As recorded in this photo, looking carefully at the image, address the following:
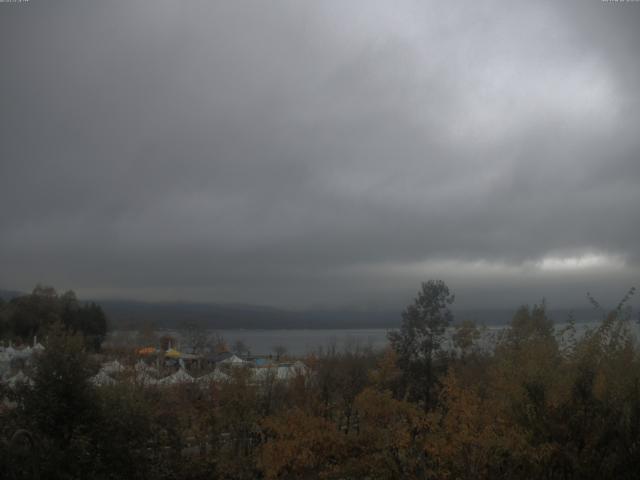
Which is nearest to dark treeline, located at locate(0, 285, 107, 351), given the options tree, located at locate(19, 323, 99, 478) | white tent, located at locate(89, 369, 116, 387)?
white tent, located at locate(89, 369, 116, 387)

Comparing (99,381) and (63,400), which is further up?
(63,400)

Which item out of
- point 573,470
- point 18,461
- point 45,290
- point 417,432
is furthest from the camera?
point 45,290

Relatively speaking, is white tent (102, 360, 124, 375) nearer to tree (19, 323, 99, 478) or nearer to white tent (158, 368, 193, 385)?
white tent (158, 368, 193, 385)

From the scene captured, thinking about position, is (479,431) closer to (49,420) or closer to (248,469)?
(248,469)

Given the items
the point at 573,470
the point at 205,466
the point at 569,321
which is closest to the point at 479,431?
the point at 573,470

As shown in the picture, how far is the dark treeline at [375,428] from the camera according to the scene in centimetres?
1027

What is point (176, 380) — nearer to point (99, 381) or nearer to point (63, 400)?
point (99, 381)

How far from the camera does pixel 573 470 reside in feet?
32.9

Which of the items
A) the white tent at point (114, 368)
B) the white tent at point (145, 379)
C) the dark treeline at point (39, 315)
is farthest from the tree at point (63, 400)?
the dark treeline at point (39, 315)

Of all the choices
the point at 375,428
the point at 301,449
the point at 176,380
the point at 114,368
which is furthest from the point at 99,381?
the point at 114,368

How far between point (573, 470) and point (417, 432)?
3688mm

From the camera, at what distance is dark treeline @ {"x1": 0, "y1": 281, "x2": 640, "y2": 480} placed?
10.3m

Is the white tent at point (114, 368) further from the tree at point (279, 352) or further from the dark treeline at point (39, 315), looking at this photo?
the dark treeline at point (39, 315)

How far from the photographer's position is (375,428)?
1331 centimetres
